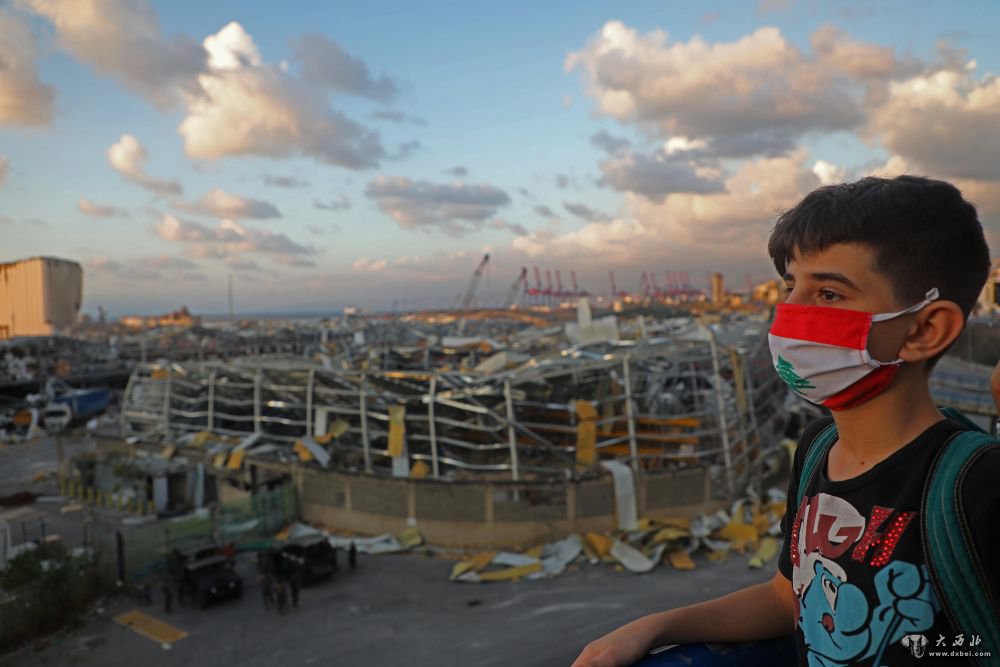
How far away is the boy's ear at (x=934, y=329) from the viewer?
4.63 ft

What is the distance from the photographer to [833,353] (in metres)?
1.52

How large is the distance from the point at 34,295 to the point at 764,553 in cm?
7715

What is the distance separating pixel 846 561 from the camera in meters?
1.43

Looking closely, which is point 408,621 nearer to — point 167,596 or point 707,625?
point 167,596

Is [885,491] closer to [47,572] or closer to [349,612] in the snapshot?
[349,612]

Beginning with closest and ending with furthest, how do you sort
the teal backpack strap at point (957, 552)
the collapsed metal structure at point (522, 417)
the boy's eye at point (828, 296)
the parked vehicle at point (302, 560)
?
the teal backpack strap at point (957, 552), the boy's eye at point (828, 296), the parked vehicle at point (302, 560), the collapsed metal structure at point (522, 417)

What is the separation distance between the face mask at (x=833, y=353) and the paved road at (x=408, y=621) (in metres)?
10.2

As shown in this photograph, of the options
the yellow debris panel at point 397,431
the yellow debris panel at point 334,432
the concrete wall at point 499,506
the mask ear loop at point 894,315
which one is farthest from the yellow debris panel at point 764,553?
the mask ear loop at point 894,315

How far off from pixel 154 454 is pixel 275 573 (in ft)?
38.8

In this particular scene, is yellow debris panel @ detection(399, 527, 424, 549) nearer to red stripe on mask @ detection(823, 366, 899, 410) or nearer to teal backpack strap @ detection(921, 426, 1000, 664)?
red stripe on mask @ detection(823, 366, 899, 410)

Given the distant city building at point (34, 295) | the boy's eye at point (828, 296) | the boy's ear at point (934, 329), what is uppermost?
the distant city building at point (34, 295)

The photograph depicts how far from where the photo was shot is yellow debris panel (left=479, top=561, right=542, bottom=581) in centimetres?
1531

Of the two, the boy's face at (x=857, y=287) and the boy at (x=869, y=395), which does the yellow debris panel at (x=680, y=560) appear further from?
the boy's face at (x=857, y=287)

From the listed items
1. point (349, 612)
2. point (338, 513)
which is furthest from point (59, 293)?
point (349, 612)
